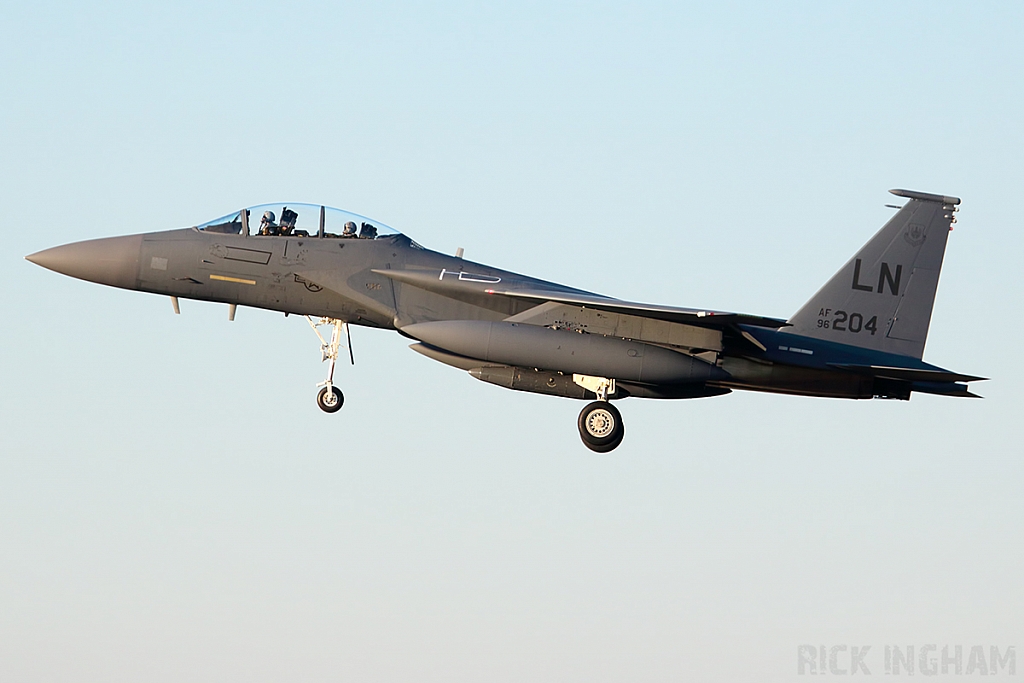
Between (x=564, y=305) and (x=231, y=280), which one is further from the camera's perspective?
(x=231, y=280)

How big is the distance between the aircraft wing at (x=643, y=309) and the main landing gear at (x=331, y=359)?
2.92m

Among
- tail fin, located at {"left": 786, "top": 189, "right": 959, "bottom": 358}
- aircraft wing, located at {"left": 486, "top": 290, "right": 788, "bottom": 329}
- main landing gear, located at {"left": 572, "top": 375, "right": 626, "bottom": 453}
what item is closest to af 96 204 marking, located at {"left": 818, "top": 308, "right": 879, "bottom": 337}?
tail fin, located at {"left": 786, "top": 189, "right": 959, "bottom": 358}

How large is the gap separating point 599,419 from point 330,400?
4.51 m

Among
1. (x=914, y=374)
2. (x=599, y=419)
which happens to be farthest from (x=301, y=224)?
(x=914, y=374)

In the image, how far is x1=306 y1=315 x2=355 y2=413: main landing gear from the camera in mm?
22812

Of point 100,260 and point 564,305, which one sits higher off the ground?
point 564,305

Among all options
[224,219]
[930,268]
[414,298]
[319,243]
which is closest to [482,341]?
[414,298]

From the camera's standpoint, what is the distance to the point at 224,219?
23.4m

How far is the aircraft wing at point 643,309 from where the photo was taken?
20.8 m

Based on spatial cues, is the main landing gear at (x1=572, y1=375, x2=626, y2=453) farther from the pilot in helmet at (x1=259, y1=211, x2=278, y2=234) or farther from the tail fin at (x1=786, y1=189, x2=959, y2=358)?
the pilot in helmet at (x1=259, y1=211, x2=278, y2=234)

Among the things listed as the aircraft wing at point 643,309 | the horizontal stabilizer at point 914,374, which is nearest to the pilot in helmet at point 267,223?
the aircraft wing at point 643,309

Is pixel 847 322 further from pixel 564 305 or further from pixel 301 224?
pixel 301 224

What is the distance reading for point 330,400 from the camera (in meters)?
22.8

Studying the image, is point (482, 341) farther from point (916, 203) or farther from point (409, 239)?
point (916, 203)
